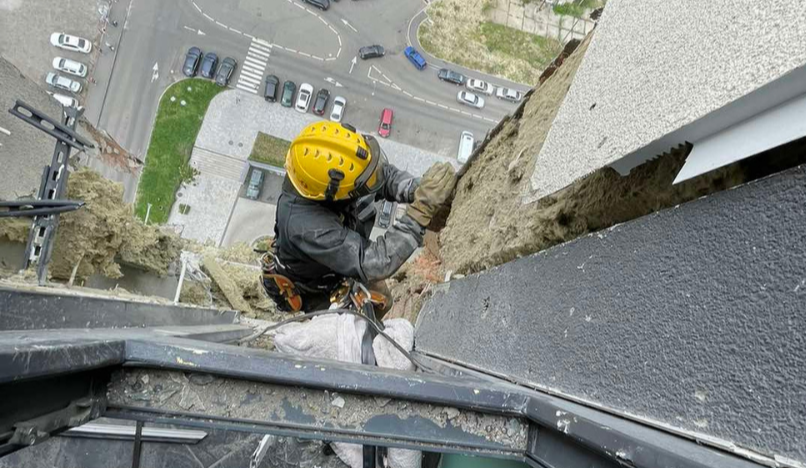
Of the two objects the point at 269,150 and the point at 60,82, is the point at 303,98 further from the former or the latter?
the point at 60,82

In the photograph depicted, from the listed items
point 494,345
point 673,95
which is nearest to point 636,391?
point 673,95

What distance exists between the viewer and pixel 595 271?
1.59 meters

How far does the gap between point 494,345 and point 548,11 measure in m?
14.6

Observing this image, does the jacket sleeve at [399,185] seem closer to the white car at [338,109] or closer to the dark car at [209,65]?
the white car at [338,109]

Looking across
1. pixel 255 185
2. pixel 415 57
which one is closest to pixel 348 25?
pixel 415 57

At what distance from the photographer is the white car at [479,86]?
14.0m

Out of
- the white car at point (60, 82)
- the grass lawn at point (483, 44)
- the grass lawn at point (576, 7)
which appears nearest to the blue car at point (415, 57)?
the grass lawn at point (483, 44)

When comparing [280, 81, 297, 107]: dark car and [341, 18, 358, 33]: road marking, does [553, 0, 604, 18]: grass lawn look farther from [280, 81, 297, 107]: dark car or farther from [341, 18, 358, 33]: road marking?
[280, 81, 297, 107]: dark car

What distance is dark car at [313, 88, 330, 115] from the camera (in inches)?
542

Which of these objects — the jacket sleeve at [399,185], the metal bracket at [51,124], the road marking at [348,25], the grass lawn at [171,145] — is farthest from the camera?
the road marking at [348,25]

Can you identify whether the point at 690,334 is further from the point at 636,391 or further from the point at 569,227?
the point at 569,227

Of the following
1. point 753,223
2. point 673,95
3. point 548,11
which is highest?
point 548,11

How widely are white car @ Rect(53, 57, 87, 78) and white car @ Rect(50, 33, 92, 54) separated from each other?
1.21ft

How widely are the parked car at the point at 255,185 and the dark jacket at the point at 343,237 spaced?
935cm
